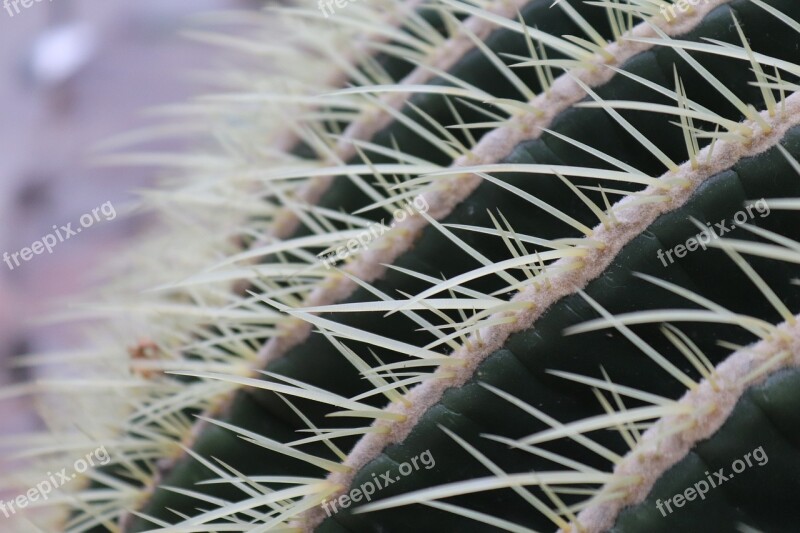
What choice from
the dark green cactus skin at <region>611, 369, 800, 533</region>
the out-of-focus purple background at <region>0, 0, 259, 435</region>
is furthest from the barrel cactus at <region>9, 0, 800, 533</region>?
the out-of-focus purple background at <region>0, 0, 259, 435</region>

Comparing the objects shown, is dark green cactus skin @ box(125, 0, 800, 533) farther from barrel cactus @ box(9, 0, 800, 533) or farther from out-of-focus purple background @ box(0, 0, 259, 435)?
out-of-focus purple background @ box(0, 0, 259, 435)

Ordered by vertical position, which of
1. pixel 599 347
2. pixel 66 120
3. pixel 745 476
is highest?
pixel 66 120

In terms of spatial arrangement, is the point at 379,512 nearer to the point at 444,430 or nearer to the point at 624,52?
the point at 444,430

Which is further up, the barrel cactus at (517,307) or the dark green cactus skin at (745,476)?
the barrel cactus at (517,307)

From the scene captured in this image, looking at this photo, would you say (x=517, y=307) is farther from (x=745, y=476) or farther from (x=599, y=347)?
(x=745, y=476)

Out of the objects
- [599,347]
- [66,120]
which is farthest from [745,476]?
[66,120]

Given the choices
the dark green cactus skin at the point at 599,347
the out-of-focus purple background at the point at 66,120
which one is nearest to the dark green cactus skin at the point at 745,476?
the dark green cactus skin at the point at 599,347

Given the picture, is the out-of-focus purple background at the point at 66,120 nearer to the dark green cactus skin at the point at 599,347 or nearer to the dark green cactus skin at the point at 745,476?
the dark green cactus skin at the point at 599,347
